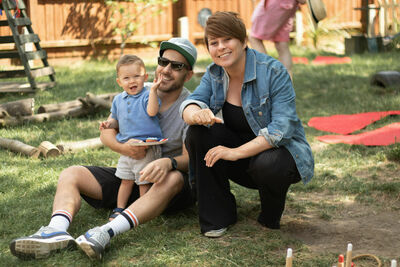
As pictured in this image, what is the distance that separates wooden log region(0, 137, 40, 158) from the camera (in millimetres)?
5305

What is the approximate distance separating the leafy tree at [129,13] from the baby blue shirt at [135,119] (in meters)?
8.12

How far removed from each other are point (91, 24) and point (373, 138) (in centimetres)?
754

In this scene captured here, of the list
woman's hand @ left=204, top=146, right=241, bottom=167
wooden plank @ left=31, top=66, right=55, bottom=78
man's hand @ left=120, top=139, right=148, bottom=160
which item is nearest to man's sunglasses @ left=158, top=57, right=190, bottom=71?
man's hand @ left=120, top=139, right=148, bottom=160

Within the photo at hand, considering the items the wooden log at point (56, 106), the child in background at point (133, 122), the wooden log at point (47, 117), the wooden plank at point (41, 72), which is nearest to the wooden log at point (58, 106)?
the wooden log at point (56, 106)

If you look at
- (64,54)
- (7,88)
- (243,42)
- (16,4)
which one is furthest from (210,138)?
(64,54)

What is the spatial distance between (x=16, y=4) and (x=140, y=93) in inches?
242

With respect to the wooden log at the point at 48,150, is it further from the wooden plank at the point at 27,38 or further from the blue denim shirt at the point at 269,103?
the wooden plank at the point at 27,38

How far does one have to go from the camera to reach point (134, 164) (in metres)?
3.66

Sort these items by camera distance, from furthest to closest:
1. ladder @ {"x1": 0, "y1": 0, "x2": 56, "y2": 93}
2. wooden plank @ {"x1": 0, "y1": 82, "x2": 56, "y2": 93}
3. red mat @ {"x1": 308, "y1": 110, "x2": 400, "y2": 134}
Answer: ladder @ {"x1": 0, "y1": 0, "x2": 56, "y2": 93} < wooden plank @ {"x1": 0, "y1": 82, "x2": 56, "y2": 93} < red mat @ {"x1": 308, "y1": 110, "x2": 400, "y2": 134}

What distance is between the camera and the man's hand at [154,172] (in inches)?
135

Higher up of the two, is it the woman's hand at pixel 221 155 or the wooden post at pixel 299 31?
the wooden post at pixel 299 31

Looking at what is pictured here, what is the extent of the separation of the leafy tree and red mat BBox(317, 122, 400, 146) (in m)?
6.60

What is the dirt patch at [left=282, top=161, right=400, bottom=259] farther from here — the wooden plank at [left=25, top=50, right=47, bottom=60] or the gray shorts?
the wooden plank at [left=25, top=50, right=47, bottom=60]

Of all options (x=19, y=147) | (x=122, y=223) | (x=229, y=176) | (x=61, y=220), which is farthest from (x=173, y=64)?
(x=19, y=147)
